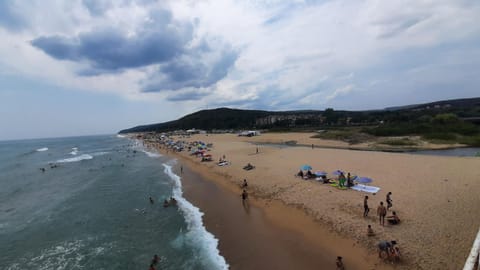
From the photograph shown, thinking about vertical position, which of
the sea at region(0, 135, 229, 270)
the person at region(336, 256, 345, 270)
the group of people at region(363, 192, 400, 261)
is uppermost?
the group of people at region(363, 192, 400, 261)

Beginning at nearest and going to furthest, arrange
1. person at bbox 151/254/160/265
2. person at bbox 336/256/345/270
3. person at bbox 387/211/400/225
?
1. person at bbox 336/256/345/270
2. person at bbox 151/254/160/265
3. person at bbox 387/211/400/225

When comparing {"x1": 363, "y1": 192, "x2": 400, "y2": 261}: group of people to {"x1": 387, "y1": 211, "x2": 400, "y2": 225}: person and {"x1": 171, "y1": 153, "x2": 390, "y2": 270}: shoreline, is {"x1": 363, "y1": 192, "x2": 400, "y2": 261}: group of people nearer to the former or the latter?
{"x1": 387, "y1": 211, "x2": 400, "y2": 225}: person

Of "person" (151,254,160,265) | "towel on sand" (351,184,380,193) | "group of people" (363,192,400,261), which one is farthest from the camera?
"towel on sand" (351,184,380,193)

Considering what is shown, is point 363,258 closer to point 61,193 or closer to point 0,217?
point 0,217

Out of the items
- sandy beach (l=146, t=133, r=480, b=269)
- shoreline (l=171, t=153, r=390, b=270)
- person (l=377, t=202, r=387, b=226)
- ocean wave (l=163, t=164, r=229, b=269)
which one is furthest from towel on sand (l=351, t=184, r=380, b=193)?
ocean wave (l=163, t=164, r=229, b=269)

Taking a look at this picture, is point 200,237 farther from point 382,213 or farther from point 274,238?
point 382,213

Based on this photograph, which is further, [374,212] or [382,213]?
[374,212]

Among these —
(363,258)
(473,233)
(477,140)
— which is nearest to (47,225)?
(363,258)

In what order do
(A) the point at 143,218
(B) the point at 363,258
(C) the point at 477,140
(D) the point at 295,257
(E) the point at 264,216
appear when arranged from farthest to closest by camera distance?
1. (C) the point at 477,140
2. (A) the point at 143,218
3. (E) the point at 264,216
4. (D) the point at 295,257
5. (B) the point at 363,258

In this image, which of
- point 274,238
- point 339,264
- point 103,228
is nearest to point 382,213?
point 339,264
